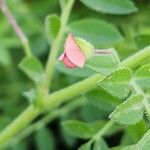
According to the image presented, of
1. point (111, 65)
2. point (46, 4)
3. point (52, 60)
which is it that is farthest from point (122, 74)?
point (46, 4)

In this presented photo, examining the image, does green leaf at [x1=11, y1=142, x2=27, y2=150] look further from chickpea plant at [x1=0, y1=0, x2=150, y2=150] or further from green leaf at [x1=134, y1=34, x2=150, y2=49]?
green leaf at [x1=134, y1=34, x2=150, y2=49]

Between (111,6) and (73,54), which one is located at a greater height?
(111,6)

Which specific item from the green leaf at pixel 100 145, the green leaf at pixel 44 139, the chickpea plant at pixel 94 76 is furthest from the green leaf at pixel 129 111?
the green leaf at pixel 44 139

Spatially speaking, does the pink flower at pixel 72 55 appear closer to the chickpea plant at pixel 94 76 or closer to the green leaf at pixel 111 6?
the chickpea plant at pixel 94 76

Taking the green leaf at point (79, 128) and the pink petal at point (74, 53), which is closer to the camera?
the pink petal at point (74, 53)

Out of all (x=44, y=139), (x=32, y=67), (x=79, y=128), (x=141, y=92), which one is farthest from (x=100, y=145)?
(x=44, y=139)

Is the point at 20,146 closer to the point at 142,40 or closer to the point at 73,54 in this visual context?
the point at 142,40
